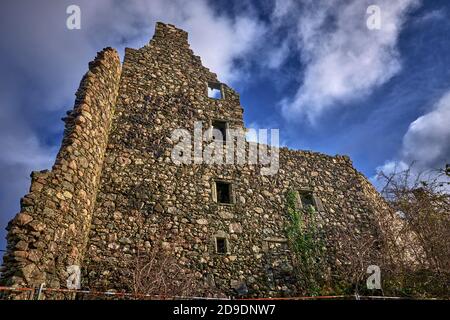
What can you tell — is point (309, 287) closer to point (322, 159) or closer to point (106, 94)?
point (322, 159)

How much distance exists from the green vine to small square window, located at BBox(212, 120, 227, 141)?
9.36 feet

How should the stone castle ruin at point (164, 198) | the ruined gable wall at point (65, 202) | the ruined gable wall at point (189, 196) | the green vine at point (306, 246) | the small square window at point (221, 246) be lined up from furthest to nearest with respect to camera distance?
the green vine at point (306, 246), the small square window at point (221, 246), the ruined gable wall at point (189, 196), the stone castle ruin at point (164, 198), the ruined gable wall at point (65, 202)

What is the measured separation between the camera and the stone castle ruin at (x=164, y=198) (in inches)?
199

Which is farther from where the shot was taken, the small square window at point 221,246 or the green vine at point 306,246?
the green vine at point 306,246

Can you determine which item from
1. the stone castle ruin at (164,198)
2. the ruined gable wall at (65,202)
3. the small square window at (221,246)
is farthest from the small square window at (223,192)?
the ruined gable wall at (65,202)

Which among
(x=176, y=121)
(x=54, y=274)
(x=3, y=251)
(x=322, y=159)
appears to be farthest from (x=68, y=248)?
(x=322, y=159)

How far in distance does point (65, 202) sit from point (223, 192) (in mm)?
4459

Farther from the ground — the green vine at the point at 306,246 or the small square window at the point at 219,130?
the small square window at the point at 219,130

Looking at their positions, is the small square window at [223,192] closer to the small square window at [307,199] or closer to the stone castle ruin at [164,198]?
the stone castle ruin at [164,198]

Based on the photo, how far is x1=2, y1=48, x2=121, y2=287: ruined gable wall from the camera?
13.9ft

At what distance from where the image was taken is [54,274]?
462cm

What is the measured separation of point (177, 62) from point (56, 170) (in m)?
6.84
